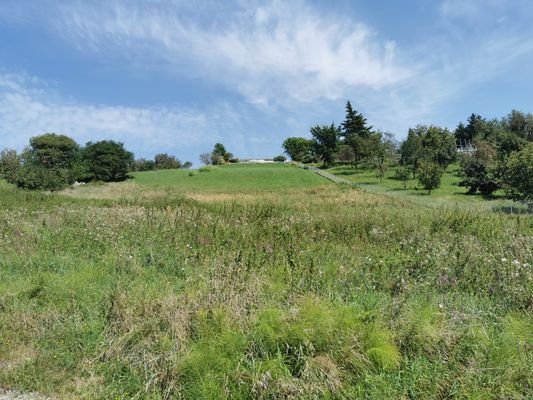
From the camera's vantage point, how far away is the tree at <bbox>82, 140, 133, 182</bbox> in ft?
214

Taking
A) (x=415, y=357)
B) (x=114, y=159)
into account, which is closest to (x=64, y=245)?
(x=415, y=357)

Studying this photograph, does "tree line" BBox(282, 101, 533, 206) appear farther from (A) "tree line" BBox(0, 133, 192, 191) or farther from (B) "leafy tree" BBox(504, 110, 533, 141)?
(A) "tree line" BBox(0, 133, 192, 191)

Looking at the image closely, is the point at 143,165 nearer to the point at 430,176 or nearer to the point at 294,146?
the point at 294,146

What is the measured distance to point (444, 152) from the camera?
185ft

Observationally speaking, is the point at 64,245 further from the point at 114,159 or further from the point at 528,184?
the point at 114,159

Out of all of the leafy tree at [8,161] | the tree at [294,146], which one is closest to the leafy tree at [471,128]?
the tree at [294,146]

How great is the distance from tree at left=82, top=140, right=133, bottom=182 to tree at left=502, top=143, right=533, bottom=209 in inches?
2253

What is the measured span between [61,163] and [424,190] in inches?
2665

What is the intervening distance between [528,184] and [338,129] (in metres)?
57.9

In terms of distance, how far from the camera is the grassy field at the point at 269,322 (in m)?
3.44

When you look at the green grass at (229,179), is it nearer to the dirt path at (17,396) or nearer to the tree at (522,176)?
the tree at (522,176)

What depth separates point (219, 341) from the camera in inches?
154

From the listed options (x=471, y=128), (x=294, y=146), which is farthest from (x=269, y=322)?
(x=294, y=146)

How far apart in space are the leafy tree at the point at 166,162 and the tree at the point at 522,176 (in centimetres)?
8926
